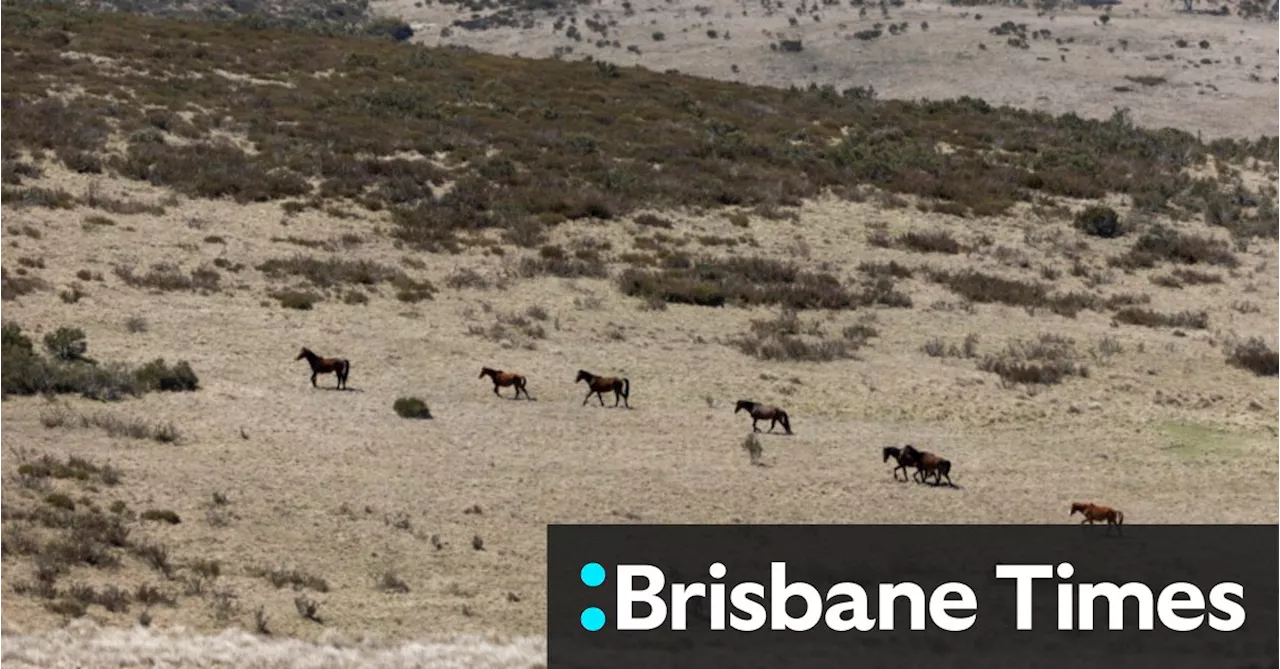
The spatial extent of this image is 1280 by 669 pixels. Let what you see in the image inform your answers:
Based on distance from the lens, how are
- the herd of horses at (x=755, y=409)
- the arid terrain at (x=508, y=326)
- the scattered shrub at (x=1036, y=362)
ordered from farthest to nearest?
the scattered shrub at (x=1036, y=362) < the herd of horses at (x=755, y=409) < the arid terrain at (x=508, y=326)

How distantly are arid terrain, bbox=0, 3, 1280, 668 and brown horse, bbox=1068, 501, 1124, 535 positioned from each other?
37.8 inches

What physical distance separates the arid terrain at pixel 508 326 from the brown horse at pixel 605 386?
0.35 metres

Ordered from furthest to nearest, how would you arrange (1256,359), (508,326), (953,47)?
(953,47)
(1256,359)
(508,326)

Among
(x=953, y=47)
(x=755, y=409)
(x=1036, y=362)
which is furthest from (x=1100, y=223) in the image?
(x=953, y=47)

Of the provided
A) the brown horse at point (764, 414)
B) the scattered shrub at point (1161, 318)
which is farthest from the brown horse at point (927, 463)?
the scattered shrub at point (1161, 318)

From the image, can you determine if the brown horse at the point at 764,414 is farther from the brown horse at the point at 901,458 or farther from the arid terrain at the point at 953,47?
the arid terrain at the point at 953,47

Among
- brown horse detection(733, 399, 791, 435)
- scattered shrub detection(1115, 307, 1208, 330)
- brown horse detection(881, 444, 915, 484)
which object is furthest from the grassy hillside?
brown horse detection(881, 444, 915, 484)

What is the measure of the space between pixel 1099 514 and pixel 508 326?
14.8 metres

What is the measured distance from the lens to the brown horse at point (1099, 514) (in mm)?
23688

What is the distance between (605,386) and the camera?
29.2 m

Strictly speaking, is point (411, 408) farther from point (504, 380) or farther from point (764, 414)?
point (764, 414)

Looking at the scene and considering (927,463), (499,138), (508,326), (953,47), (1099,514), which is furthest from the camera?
(953,47)

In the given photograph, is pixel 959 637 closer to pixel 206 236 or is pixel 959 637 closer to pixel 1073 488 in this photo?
pixel 1073 488

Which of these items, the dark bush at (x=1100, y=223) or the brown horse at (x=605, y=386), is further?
the dark bush at (x=1100, y=223)
